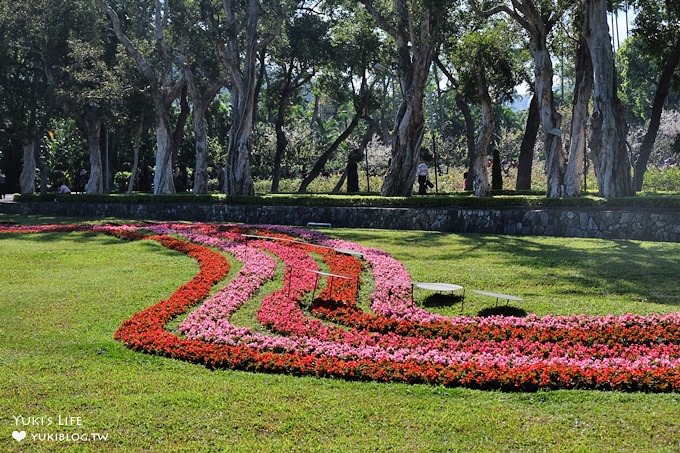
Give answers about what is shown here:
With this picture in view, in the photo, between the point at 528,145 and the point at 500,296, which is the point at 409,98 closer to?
the point at 528,145

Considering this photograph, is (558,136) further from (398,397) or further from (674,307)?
(398,397)

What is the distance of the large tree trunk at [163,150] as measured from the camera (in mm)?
29986

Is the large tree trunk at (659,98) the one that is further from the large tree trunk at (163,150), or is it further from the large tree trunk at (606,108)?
the large tree trunk at (163,150)

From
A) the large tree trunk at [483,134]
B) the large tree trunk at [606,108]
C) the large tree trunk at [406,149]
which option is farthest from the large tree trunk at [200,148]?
the large tree trunk at [606,108]

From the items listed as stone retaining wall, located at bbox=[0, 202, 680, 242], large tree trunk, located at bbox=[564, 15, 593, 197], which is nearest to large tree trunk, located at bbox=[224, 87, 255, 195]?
stone retaining wall, located at bbox=[0, 202, 680, 242]

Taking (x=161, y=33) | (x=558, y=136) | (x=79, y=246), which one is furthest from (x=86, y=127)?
(x=558, y=136)

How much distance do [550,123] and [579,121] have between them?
758 millimetres

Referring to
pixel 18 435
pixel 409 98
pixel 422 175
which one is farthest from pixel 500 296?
pixel 422 175

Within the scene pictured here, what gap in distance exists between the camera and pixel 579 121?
20.7 meters

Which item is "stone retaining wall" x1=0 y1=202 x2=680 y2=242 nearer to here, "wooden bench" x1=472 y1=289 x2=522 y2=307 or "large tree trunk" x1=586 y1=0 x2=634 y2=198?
"large tree trunk" x1=586 y1=0 x2=634 y2=198

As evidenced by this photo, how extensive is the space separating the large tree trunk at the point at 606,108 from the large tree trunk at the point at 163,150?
16.9 m

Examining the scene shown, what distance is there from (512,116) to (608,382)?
62162 mm

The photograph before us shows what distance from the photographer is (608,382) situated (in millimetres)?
6430

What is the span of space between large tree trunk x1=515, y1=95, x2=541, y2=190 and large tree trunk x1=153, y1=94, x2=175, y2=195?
13374 mm
